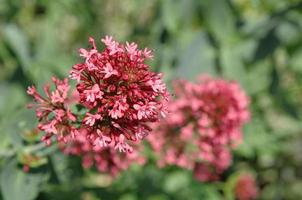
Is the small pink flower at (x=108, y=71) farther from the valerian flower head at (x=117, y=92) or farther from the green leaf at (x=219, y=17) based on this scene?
the green leaf at (x=219, y=17)

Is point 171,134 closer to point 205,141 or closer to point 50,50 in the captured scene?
point 205,141

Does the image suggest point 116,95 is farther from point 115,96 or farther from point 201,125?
point 201,125

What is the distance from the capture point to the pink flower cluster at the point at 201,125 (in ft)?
7.86

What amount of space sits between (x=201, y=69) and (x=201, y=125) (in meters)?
0.86

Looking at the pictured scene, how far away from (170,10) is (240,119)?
2.89 ft

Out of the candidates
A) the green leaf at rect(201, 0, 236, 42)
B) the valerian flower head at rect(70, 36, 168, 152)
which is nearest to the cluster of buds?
the valerian flower head at rect(70, 36, 168, 152)

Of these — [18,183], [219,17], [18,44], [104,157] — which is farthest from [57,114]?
[18,44]

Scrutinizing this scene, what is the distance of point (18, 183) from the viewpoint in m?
1.97

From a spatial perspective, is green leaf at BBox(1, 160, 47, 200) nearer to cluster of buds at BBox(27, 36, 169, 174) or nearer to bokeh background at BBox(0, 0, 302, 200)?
bokeh background at BBox(0, 0, 302, 200)

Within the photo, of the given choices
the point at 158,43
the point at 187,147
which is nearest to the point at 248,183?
the point at 187,147

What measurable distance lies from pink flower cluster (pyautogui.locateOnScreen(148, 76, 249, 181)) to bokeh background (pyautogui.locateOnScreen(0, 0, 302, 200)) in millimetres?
214

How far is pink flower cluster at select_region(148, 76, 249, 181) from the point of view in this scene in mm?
2395

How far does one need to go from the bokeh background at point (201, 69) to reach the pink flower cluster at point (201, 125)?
214 mm

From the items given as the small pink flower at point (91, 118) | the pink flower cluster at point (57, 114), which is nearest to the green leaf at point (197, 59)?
the pink flower cluster at point (57, 114)
